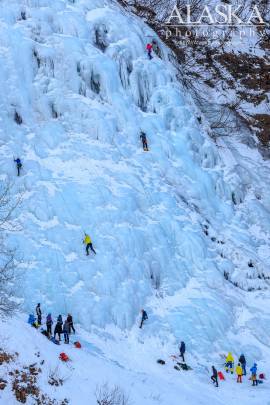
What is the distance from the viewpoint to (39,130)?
2816 cm

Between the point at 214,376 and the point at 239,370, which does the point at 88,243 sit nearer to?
the point at 214,376

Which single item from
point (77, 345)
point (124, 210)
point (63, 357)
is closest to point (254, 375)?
point (77, 345)

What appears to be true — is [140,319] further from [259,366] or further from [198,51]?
[198,51]

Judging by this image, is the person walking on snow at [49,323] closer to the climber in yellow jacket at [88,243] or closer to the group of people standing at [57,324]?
the group of people standing at [57,324]

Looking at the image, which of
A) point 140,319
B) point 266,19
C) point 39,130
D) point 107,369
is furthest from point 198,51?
point 107,369

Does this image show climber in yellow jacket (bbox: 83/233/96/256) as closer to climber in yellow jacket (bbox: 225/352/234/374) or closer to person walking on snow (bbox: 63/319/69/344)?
person walking on snow (bbox: 63/319/69/344)

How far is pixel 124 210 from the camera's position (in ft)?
87.4

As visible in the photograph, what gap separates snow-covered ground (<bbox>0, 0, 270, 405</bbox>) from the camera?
23.0m

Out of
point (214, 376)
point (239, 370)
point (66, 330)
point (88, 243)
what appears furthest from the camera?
point (88, 243)

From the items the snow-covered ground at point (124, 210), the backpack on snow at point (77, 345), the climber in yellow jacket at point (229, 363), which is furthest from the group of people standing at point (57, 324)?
the climber in yellow jacket at point (229, 363)

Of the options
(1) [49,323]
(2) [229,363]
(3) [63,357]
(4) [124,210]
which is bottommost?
(2) [229,363]

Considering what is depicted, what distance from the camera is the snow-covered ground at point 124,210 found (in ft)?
75.4

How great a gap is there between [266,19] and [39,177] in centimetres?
3709

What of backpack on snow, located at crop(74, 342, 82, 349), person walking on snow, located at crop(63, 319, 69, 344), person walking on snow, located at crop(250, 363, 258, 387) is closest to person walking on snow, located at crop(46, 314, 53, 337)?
person walking on snow, located at crop(63, 319, 69, 344)
